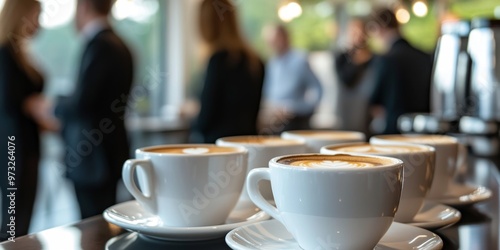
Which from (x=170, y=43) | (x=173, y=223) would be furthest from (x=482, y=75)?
(x=170, y=43)

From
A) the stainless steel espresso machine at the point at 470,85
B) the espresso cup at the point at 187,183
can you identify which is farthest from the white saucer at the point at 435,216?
the stainless steel espresso machine at the point at 470,85

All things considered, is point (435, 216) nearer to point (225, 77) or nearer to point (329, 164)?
point (329, 164)

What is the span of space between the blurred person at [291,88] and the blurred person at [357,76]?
0.93 ft

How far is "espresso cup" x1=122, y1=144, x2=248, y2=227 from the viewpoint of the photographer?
0.76 meters

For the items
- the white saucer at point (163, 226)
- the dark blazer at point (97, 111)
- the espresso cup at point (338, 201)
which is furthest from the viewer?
the dark blazer at point (97, 111)

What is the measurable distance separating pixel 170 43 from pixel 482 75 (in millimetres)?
3648

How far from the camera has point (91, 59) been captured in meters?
2.07

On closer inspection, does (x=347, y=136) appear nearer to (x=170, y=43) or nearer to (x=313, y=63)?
→ (x=170, y=43)

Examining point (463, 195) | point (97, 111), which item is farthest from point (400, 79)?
point (463, 195)

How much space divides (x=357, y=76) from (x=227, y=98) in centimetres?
215

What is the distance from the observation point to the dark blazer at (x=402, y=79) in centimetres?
296

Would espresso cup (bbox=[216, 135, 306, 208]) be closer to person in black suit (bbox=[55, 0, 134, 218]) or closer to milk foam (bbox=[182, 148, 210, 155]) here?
milk foam (bbox=[182, 148, 210, 155])

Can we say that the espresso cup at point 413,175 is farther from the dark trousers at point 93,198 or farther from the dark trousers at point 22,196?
the dark trousers at point 22,196

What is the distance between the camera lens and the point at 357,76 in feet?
14.7
